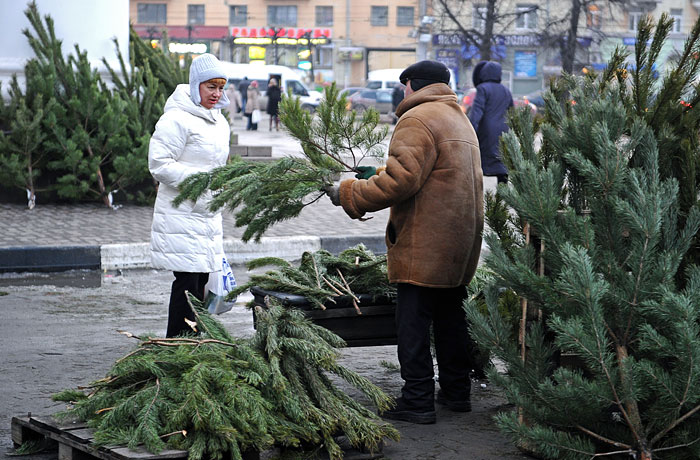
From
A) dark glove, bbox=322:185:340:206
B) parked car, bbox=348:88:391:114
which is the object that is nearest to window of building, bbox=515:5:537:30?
parked car, bbox=348:88:391:114

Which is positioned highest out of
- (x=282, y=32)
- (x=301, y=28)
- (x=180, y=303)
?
(x=301, y=28)

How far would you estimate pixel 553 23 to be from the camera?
3400cm

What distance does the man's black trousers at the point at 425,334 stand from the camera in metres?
5.00

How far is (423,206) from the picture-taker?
16.1 ft

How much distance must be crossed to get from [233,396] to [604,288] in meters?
1.51

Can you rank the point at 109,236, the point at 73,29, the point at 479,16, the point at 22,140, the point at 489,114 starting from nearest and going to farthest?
1. the point at 109,236
2. the point at 489,114
3. the point at 22,140
4. the point at 73,29
5. the point at 479,16

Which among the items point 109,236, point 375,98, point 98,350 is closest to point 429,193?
point 98,350

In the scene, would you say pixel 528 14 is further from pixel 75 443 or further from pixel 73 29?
pixel 75 443

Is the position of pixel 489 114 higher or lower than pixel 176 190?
higher

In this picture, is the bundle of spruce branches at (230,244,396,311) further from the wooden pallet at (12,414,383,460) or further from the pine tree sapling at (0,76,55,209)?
the pine tree sapling at (0,76,55,209)

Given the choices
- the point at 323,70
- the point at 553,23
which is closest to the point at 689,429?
the point at 553,23

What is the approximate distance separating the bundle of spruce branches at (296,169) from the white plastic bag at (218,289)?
38.2 inches

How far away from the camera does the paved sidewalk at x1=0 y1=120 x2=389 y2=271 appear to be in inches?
386

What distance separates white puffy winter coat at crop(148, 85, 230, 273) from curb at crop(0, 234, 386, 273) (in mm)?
3650
